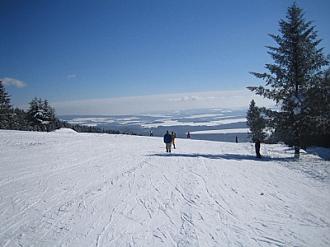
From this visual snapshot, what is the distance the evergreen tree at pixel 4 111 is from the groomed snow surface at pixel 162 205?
143 ft

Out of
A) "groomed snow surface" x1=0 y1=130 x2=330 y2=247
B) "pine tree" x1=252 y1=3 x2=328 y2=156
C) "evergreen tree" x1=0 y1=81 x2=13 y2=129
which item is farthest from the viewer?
"evergreen tree" x1=0 y1=81 x2=13 y2=129

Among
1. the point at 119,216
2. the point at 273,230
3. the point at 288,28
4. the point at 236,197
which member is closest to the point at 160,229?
the point at 119,216

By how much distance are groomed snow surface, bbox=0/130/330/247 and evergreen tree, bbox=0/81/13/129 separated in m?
43.5

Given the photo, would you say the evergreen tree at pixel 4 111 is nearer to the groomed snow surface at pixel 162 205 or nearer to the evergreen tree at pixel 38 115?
the evergreen tree at pixel 38 115

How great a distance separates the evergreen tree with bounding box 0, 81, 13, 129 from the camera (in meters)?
52.2

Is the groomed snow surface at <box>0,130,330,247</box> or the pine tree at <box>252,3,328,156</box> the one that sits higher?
the pine tree at <box>252,3,328,156</box>

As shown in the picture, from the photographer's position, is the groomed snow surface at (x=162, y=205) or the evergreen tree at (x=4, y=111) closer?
the groomed snow surface at (x=162, y=205)

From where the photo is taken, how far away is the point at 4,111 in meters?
53.1

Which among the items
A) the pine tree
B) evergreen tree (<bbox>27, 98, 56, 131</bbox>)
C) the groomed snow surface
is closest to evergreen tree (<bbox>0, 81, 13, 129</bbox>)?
evergreen tree (<bbox>27, 98, 56, 131</bbox>)

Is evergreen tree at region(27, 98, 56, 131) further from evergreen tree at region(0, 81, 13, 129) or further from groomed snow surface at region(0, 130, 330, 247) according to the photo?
groomed snow surface at region(0, 130, 330, 247)

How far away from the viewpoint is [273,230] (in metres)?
6.45

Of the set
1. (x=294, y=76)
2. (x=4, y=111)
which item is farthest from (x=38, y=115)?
(x=294, y=76)

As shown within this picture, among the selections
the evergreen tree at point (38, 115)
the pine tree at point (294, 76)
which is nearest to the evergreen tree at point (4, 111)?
the evergreen tree at point (38, 115)

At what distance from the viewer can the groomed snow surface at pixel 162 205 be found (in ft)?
20.1
